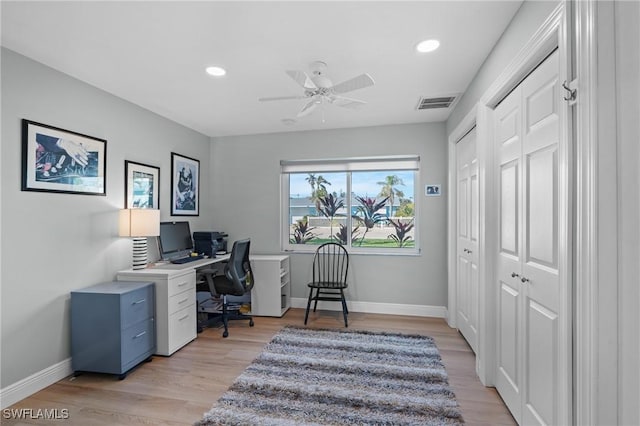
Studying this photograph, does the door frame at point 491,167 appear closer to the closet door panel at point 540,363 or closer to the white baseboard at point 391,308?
the closet door panel at point 540,363

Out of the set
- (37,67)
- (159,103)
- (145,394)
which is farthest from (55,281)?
(159,103)

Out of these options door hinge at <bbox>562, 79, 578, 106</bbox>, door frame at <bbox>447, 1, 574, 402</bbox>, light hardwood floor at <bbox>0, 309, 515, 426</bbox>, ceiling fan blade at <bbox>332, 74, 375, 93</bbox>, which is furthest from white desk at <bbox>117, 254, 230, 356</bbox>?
door hinge at <bbox>562, 79, 578, 106</bbox>

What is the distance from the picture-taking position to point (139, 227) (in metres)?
2.86

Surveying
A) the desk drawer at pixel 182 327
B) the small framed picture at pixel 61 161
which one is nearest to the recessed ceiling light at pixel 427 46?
the small framed picture at pixel 61 161

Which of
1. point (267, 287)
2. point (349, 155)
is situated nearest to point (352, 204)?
point (349, 155)

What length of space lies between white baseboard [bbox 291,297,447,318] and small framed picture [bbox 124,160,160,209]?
2.51 m

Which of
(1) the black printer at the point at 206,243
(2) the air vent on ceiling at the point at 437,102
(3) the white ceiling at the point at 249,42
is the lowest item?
(1) the black printer at the point at 206,243

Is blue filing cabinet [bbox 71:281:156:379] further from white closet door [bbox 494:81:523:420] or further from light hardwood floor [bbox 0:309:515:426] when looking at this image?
white closet door [bbox 494:81:523:420]

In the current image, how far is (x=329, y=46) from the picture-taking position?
2.11 metres

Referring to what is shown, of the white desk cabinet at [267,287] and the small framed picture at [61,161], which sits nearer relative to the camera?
the small framed picture at [61,161]

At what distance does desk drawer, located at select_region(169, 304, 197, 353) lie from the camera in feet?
9.38

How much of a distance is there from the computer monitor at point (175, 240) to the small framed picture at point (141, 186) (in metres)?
0.29

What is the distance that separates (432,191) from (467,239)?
3.41 feet

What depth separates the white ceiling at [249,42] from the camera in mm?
1724
